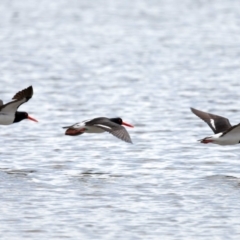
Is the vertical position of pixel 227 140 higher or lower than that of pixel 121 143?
higher

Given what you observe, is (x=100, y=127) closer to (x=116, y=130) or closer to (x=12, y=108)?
(x=116, y=130)

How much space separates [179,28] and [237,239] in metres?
33.0

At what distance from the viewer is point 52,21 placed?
47.0 metres

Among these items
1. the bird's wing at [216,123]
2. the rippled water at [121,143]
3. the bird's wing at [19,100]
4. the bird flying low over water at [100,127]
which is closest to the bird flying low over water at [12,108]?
the bird's wing at [19,100]

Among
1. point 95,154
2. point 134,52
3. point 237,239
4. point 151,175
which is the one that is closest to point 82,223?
point 237,239

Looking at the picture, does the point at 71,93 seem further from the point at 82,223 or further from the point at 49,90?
the point at 82,223

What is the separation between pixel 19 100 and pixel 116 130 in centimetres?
157

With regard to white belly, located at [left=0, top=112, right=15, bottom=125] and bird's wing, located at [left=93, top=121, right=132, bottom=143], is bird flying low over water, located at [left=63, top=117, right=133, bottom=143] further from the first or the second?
white belly, located at [left=0, top=112, right=15, bottom=125]

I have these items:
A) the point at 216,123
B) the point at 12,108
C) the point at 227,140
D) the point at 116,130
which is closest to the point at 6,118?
the point at 12,108

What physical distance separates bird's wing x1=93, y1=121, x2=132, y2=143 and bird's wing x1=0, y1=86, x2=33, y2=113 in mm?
1051

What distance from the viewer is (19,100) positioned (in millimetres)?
13086

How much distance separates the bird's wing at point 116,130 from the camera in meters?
12.0

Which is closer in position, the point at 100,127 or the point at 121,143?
the point at 100,127

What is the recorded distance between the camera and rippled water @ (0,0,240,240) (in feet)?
32.5
